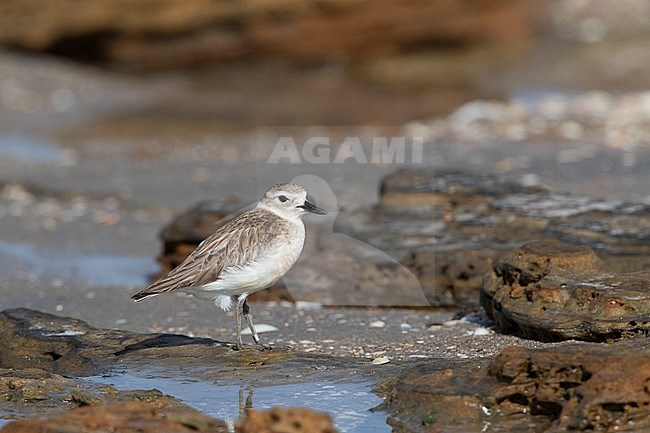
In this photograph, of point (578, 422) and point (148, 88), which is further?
point (148, 88)

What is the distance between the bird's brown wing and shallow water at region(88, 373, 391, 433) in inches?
23.9

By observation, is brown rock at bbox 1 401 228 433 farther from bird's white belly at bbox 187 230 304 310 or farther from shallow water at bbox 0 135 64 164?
shallow water at bbox 0 135 64 164

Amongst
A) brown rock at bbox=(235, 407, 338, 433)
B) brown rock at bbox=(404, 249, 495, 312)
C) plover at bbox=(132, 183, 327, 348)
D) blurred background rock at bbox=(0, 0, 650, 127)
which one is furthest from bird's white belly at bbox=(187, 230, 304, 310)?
blurred background rock at bbox=(0, 0, 650, 127)

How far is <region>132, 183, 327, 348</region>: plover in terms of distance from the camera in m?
5.39

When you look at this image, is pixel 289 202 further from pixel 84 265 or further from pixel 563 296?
pixel 84 265

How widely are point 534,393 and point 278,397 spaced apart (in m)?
1.18

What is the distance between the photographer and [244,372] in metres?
4.92

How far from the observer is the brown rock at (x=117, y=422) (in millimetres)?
3613

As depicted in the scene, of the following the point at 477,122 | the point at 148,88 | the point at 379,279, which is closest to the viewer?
the point at 379,279

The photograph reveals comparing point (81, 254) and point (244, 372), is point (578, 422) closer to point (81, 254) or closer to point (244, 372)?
point (244, 372)

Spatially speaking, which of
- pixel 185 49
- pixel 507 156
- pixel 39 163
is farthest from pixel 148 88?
pixel 507 156

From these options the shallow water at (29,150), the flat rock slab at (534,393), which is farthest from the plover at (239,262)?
the shallow water at (29,150)

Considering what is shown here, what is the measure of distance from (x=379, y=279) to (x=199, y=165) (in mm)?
5171

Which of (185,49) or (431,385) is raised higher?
(185,49)
